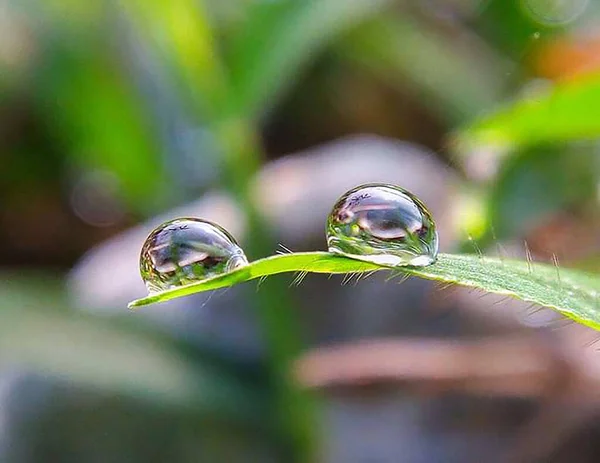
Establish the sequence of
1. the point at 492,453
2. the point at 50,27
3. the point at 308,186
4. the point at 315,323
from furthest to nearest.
Result: the point at 50,27
the point at 308,186
the point at 315,323
the point at 492,453

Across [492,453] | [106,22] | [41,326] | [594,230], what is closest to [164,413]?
[41,326]

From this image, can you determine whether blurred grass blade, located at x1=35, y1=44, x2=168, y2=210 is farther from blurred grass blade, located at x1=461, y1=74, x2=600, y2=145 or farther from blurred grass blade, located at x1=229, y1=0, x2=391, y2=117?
blurred grass blade, located at x1=461, y1=74, x2=600, y2=145

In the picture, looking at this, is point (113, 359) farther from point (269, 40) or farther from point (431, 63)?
point (431, 63)

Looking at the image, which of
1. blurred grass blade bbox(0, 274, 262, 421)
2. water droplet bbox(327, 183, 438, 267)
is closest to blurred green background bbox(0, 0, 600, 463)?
blurred grass blade bbox(0, 274, 262, 421)

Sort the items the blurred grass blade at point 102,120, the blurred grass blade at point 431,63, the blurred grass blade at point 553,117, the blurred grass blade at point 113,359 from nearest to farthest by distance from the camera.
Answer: the blurred grass blade at point 553,117, the blurred grass blade at point 113,359, the blurred grass blade at point 102,120, the blurred grass blade at point 431,63

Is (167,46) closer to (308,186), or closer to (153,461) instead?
(308,186)

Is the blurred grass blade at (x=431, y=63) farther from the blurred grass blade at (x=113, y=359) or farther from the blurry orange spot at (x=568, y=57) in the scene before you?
the blurred grass blade at (x=113, y=359)

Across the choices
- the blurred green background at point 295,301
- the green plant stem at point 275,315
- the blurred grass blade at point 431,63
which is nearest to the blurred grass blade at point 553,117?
the blurred green background at point 295,301
